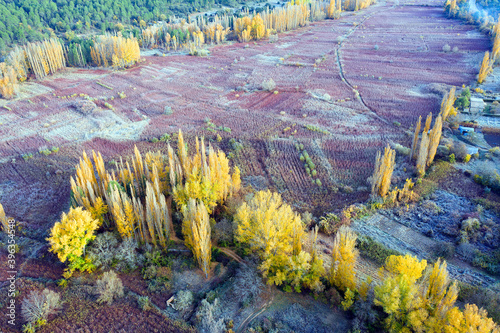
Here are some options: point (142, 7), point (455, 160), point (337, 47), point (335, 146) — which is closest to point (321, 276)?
point (335, 146)

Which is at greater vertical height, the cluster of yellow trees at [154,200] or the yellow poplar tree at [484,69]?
the yellow poplar tree at [484,69]

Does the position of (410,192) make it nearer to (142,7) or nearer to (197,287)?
(197,287)

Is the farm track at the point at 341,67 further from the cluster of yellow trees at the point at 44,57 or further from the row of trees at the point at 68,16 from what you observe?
the row of trees at the point at 68,16

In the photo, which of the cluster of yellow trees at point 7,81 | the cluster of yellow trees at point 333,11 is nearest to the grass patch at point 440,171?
the cluster of yellow trees at point 7,81

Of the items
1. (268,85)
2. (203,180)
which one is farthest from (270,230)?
(268,85)

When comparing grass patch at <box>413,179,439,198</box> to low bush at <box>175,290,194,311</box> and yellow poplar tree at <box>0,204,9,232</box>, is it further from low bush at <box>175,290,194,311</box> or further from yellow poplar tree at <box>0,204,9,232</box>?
yellow poplar tree at <box>0,204,9,232</box>

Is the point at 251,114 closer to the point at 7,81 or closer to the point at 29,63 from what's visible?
the point at 7,81
